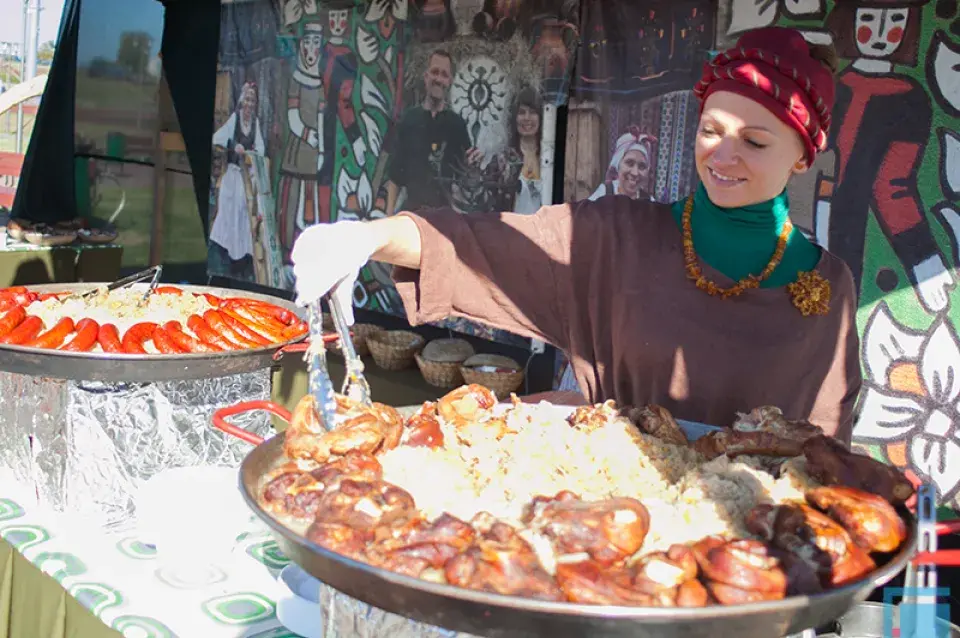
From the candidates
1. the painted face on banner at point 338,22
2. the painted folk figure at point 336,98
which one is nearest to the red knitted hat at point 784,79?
the painted folk figure at point 336,98

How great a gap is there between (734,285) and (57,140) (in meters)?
7.91

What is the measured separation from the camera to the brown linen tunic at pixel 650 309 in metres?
2.12

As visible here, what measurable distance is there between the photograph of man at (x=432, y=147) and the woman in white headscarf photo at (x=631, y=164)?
1159mm

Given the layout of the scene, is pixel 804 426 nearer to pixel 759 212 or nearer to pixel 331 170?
pixel 759 212

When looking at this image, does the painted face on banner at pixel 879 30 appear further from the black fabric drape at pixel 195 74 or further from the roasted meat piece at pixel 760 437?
the black fabric drape at pixel 195 74

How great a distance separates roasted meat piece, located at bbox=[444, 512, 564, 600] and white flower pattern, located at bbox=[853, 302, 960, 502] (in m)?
3.21

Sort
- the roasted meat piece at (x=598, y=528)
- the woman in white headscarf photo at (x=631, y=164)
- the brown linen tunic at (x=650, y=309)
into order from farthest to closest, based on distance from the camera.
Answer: the woman in white headscarf photo at (x=631, y=164), the brown linen tunic at (x=650, y=309), the roasted meat piece at (x=598, y=528)

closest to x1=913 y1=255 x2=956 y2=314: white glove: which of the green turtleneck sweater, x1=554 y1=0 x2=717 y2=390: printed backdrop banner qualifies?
x1=554 y1=0 x2=717 y2=390: printed backdrop banner

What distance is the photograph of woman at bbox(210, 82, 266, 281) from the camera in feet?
25.7

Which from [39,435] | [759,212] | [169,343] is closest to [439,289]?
[759,212]

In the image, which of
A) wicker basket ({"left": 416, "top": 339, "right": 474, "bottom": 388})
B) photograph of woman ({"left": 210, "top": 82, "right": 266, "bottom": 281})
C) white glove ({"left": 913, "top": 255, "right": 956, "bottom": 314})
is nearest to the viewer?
white glove ({"left": 913, "top": 255, "right": 956, "bottom": 314})

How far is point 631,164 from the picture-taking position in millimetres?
4707

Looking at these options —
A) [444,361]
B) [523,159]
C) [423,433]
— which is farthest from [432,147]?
[423,433]

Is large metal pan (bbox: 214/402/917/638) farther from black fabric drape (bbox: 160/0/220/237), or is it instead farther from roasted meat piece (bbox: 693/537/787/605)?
black fabric drape (bbox: 160/0/220/237)
